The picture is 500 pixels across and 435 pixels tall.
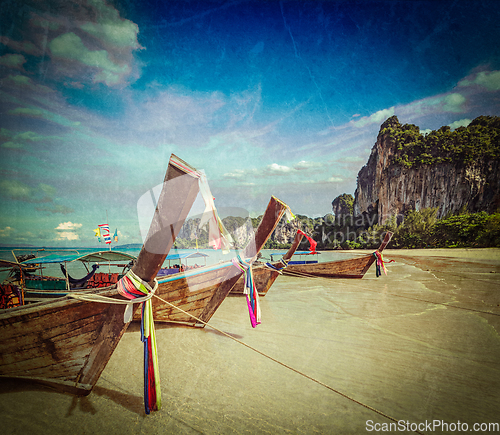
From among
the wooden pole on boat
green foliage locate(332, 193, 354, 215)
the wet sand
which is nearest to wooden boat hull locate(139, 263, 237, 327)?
the wet sand

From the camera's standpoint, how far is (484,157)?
39.1m

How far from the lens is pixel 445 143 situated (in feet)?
149

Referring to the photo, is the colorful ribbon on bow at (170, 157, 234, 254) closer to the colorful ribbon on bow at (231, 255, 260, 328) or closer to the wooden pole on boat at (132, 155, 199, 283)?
the wooden pole on boat at (132, 155, 199, 283)

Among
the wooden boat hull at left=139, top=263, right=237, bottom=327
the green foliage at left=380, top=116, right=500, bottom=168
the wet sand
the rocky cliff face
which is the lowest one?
the wet sand

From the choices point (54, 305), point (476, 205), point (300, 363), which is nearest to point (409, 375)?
point (300, 363)

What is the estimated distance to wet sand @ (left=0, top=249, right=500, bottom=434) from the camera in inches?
101

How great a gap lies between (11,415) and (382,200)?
2517 inches

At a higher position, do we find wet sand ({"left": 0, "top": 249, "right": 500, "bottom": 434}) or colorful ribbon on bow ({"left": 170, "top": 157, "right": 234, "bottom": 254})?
colorful ribbon on bow ({"left": 170, "top": 157, "right": 234, "bottom": 254})

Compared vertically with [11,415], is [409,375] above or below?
below

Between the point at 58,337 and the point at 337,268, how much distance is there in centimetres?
1194

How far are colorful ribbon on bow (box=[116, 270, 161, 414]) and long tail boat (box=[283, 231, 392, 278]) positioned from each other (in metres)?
9.44

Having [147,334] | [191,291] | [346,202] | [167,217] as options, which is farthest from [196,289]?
[346,202]

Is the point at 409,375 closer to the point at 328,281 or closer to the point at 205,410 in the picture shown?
the point at 205,410

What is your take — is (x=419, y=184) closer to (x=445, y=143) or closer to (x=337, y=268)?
(x=445, y=143)
